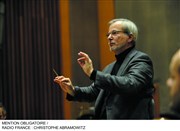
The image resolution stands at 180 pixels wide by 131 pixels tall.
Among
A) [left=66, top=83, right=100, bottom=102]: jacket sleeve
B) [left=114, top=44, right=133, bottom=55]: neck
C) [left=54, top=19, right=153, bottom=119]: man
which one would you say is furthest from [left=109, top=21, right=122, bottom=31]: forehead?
[left=66, top=83, right=100, bottom=102]: jacket sleeve

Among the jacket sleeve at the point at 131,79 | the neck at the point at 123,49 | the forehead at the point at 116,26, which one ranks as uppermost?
the forehead at the point at 116,26

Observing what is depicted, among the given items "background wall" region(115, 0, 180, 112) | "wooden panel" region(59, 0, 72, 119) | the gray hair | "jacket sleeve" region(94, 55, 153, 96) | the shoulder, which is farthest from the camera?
"wooden panel" region(59, 0, 72, 119)

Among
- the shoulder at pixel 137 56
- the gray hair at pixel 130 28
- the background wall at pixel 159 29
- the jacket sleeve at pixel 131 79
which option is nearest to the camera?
the jacket sleeve at pixel 131 79

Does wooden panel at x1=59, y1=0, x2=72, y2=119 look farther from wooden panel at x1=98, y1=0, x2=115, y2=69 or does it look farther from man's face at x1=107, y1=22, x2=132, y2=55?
man's face at x1=107, y1=22, x2=132, y2=55

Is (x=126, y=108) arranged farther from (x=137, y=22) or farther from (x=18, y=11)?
(x=18, y=11)

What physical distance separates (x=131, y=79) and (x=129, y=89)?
0.06m

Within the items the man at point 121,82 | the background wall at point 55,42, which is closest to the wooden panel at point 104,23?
the background wall at point 55,42

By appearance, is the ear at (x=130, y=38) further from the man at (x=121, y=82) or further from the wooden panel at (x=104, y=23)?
the wooden panel at (x=104, y=23)

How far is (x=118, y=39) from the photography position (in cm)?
246

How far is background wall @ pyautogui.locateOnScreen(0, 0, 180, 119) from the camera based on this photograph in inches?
110

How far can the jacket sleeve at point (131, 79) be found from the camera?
88.0 inches

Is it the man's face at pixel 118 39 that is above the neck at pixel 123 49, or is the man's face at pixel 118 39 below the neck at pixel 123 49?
above

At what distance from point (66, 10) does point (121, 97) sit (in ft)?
3.13

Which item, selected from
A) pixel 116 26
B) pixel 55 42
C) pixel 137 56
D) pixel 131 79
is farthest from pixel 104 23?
pixel 131 79
